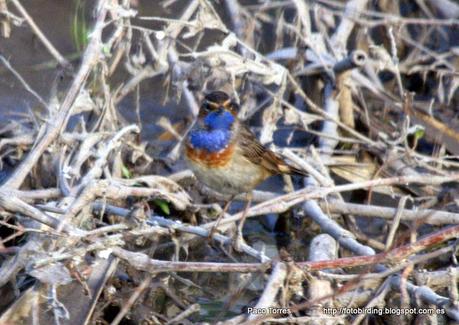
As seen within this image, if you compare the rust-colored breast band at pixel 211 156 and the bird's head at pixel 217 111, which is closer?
the rust-colored breast band at pixel 211 156

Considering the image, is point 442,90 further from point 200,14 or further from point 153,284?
point 153,284

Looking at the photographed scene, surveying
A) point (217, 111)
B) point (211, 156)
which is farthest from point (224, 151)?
point (217, 111)

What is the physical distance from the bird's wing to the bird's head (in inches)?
5.4

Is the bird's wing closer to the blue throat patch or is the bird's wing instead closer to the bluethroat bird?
the bluethroat bird

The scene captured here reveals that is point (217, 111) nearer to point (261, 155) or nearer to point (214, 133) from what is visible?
point (214, 133)

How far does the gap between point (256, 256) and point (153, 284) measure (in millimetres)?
598

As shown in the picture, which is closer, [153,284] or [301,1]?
[153,284]

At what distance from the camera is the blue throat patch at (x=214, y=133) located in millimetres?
6496


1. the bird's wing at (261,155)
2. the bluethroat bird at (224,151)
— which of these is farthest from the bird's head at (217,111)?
the bird's wing at (261,155)

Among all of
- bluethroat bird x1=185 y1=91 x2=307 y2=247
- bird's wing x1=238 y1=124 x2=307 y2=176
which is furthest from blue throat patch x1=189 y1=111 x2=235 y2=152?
bird's wing x1=238 y1=124 x2=307 y2=176

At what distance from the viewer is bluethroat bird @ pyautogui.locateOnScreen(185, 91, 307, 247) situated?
6477 mm

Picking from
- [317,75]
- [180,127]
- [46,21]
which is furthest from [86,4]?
[317,75]

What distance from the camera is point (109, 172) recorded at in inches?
266

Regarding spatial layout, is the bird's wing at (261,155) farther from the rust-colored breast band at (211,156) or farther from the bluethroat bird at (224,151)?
the rust-colored breast band at (211,156)
